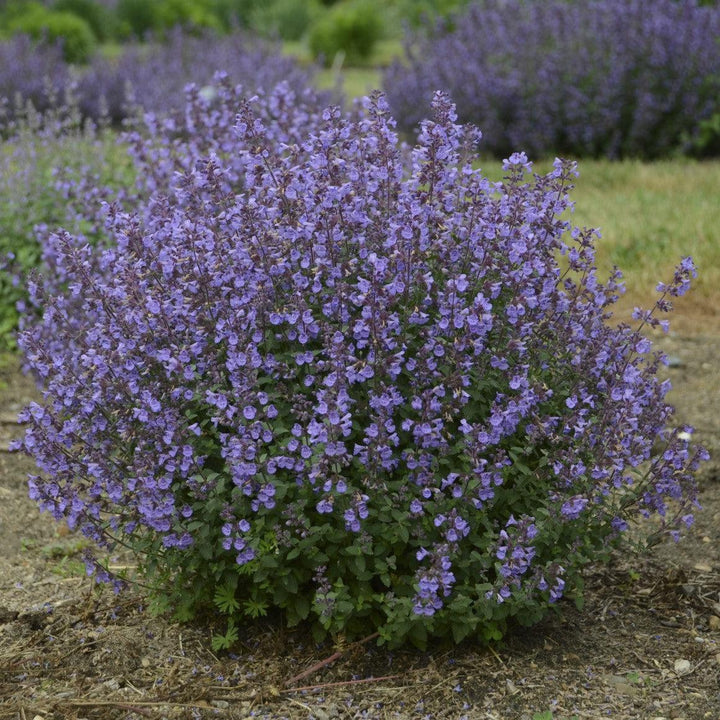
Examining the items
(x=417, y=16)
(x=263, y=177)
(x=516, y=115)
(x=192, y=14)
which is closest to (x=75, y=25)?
(x=192, y=14)

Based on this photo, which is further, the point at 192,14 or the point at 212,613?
the point at 192,14

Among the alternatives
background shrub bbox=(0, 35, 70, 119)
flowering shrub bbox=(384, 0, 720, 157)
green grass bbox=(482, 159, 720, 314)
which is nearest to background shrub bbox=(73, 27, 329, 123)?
background shrub bbox=(0, 35, 70, 119)

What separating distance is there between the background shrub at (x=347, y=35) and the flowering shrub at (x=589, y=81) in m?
6.77

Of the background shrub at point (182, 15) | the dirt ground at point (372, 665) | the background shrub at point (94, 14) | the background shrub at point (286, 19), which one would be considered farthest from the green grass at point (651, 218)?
the background shrub at point (94, 14)

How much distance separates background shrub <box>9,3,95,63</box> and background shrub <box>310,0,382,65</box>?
3.45 meters

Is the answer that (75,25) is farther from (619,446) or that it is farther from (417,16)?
(619,446)

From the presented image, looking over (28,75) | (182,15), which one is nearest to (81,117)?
(28,75)

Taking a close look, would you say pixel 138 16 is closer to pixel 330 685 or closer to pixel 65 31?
pixel 65 31

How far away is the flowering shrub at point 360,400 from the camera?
107 inches

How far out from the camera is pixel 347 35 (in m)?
16.4

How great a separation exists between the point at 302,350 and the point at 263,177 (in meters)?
0.54

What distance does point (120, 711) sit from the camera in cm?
290

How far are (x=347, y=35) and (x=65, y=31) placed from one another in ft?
13.8

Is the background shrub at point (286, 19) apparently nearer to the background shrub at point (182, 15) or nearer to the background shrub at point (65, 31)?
the background shrub at point (182, 15)
